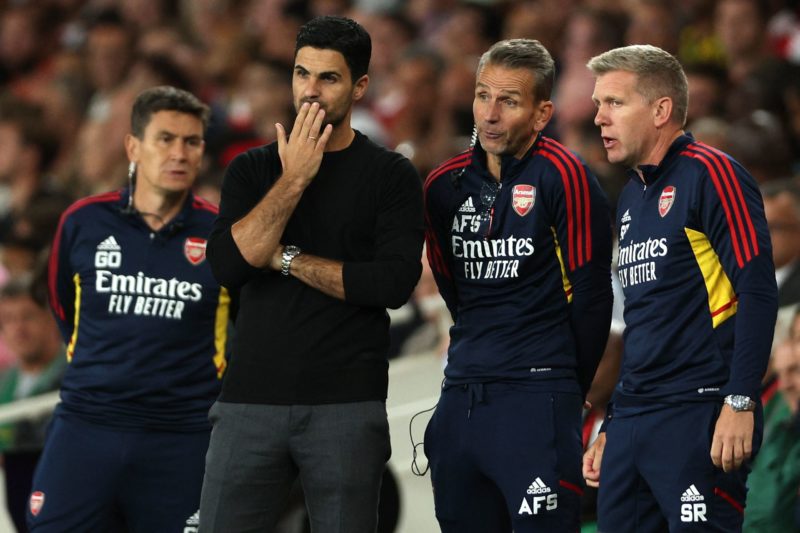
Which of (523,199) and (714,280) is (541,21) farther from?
(714,280)

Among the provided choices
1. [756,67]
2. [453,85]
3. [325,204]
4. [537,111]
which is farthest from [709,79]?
[325,204]

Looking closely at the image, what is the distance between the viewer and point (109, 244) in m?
5.66

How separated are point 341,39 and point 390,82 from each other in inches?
240

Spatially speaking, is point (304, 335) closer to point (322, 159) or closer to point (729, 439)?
point (322, 159)

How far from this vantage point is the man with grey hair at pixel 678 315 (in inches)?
168

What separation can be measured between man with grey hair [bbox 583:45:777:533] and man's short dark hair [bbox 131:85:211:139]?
1843 mm

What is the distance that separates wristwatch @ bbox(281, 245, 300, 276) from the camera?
4441 millimetres

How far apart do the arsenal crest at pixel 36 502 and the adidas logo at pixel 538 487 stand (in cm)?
195

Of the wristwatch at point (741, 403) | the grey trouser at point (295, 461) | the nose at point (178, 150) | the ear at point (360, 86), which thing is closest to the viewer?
the wristwatch at point (741, 403)

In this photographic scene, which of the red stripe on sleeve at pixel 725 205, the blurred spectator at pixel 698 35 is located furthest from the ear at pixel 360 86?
the blurred spectator at pixel 698 35

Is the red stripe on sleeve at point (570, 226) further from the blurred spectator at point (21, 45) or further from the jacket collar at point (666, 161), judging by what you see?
the blurred spectator at point (21, 45)

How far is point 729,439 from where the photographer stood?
419 centimetres

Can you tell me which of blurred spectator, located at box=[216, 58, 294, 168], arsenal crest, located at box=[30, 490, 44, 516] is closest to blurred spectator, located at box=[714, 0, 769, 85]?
blurred spectator, located at box=[216, 58, 294, 168]

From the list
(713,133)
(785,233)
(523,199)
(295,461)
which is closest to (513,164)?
(523,199)
